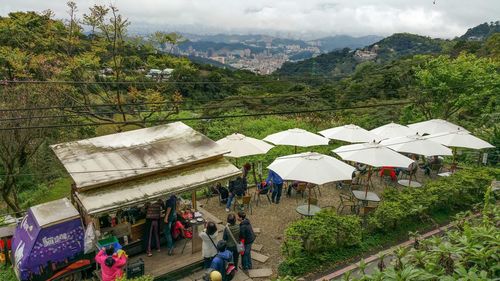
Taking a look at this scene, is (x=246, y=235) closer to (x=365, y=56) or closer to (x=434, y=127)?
(x=434, y=127)

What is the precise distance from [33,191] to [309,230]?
15590mm

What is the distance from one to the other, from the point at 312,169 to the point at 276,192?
2.68 meters

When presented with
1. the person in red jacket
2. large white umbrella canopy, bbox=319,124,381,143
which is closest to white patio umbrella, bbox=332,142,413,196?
large white umbrella canopy, bbox=319,124,381,143

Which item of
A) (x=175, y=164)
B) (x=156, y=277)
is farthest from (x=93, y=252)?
(x=175, y=164)

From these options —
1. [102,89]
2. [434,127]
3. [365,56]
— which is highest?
[365,56]

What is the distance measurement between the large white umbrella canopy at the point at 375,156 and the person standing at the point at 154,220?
6.37m

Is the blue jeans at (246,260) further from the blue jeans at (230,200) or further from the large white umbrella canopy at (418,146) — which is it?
the large white umbrella canopy at (418,146)

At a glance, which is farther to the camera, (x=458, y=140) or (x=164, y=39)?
(x=164, y=39)

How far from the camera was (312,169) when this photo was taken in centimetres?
1092

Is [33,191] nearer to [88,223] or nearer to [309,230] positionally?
[88,223]

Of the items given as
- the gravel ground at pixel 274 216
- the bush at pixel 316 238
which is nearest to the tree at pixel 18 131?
the gravel ground at pixel 274 216

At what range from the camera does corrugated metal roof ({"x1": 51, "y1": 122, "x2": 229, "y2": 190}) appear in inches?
358

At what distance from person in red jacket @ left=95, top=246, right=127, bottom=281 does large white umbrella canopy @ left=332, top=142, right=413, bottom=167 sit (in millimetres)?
7774

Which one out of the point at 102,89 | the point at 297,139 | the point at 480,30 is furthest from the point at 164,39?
the point at 480,30
